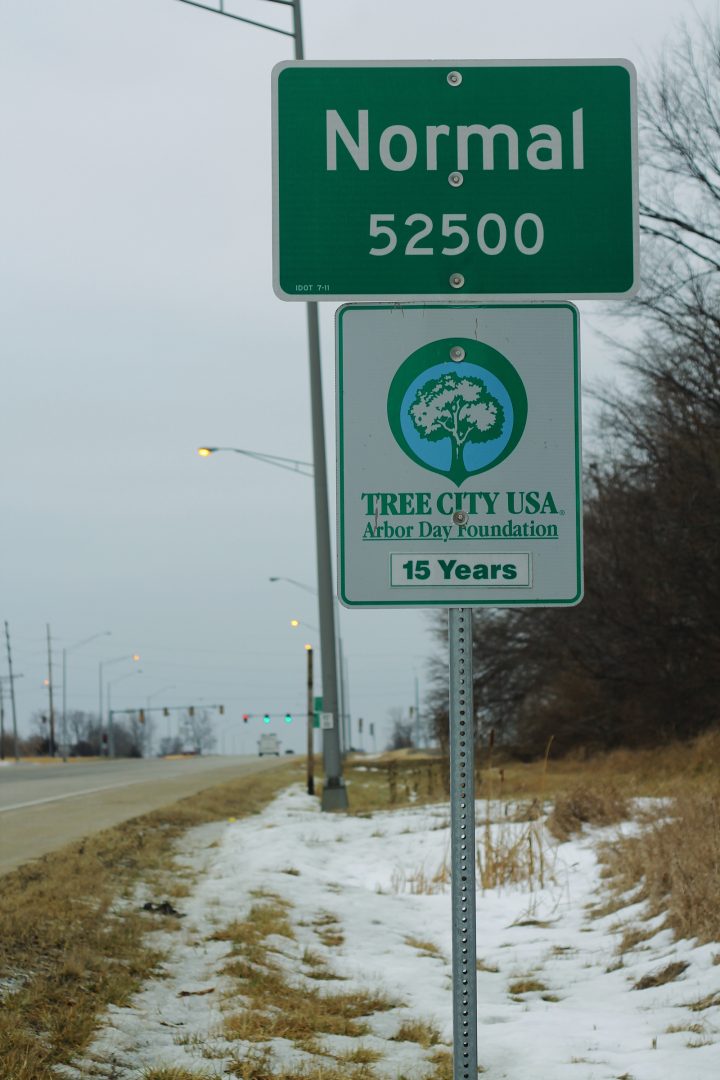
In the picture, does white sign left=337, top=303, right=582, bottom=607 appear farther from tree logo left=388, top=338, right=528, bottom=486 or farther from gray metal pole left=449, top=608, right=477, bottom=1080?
gray metal pole left=449, top=608, right=477, bottom=1080

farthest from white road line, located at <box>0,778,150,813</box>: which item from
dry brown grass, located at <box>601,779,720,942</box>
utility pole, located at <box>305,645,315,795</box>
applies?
dry brown grass, located at <box>601,779,720,942</box>

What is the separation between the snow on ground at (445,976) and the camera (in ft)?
16.6

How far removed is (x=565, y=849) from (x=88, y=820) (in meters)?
7.22

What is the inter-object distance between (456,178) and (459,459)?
0.78m

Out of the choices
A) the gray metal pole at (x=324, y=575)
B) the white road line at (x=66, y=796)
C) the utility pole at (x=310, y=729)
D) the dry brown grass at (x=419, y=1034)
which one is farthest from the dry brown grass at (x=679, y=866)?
the utility pole at (x=310, y=729)

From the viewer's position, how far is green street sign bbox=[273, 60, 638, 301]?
10.8 ft

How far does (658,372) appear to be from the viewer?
80.9 feet

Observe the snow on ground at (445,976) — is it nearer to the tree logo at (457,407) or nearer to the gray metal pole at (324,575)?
the tree logo at (457,407)

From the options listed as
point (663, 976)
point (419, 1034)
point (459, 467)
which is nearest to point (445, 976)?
point (663, 976)


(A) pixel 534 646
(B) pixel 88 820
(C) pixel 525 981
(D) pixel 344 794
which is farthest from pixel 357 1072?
(A) pixel 534 646

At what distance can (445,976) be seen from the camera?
712cm

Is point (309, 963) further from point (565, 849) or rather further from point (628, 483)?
point (628, 483)

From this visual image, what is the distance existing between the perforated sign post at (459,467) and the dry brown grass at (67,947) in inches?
96.8

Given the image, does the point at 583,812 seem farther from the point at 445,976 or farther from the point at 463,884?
the point at 463,884
